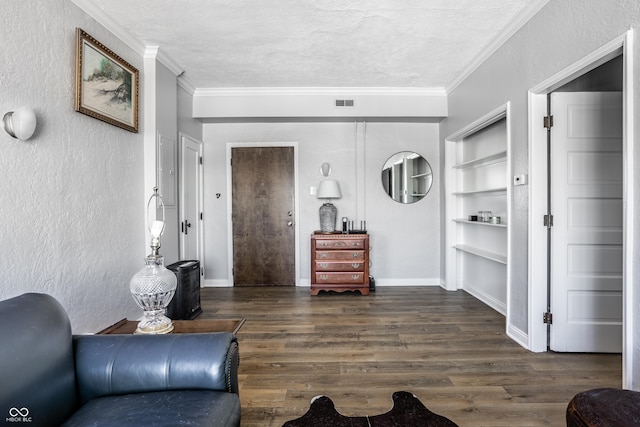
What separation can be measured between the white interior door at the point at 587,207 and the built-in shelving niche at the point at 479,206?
419 millimetres

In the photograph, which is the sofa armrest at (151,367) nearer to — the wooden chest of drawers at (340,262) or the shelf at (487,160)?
the wooden chest of drawers at (340,262)

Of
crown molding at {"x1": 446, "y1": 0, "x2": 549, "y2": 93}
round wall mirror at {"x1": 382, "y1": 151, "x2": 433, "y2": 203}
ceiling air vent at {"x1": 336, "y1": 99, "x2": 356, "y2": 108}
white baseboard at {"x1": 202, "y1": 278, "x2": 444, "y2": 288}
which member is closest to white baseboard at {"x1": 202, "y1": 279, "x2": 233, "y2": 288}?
white baseboard at {"x1": 202, "y1": 278, "x2": 444, "y2": 288}

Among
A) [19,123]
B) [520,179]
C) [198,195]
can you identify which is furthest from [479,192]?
[19,123]

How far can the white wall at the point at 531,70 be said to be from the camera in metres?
1.71

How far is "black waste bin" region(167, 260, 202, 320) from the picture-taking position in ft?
10.2

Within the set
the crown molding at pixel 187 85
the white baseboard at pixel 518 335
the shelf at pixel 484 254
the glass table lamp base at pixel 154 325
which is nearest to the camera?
the glass table lamp base at pixel 154 325

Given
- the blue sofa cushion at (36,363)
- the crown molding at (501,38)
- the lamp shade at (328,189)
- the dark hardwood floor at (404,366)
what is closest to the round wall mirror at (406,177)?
the lamp shade at (328,189)

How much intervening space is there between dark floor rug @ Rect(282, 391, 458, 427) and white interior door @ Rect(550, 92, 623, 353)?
1.87 meters

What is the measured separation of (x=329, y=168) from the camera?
468 cm

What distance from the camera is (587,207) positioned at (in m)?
2.51

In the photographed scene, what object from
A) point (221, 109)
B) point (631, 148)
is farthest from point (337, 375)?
point (221, 109)

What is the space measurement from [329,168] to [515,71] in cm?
248

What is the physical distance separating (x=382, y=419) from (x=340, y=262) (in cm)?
306

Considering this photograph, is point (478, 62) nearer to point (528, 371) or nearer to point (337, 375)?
point (528, 371)
